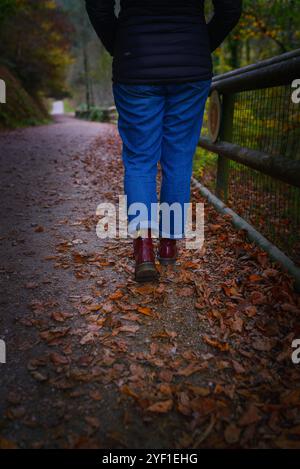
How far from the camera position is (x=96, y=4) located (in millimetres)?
2270

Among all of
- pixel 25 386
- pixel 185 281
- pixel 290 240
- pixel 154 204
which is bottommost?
pixel 25 386

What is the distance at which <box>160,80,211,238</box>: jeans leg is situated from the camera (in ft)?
7.77

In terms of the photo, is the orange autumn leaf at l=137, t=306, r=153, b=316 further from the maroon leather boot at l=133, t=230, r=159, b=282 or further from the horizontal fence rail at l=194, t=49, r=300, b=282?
the horizontal fence rail at l=194, t=49, r=300, b=282

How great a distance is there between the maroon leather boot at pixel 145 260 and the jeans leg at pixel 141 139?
103mm

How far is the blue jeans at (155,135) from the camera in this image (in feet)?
7.61

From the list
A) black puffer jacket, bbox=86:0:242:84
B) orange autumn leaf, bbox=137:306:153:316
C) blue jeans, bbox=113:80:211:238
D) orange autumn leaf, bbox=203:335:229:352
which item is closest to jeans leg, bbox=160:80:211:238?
blue jeans, bbox=113:80:211:238

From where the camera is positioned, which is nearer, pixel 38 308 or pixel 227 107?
pixel 38 308

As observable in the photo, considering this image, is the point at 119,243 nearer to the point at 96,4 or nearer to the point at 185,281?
the point at 185,281

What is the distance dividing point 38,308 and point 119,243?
3.80 feet

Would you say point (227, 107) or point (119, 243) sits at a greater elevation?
point (227, 107)

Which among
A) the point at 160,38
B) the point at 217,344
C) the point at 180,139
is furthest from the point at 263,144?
the point at 217,344

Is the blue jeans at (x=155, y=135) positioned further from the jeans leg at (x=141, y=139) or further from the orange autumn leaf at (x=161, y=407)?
the orange autumn leaf at (x=161, y=407)

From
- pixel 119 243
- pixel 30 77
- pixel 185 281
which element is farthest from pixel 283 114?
pixel 30 77

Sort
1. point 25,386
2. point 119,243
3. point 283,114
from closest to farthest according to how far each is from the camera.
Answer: point 25,386 → point 283,114 → point 119,243
